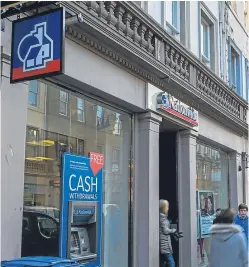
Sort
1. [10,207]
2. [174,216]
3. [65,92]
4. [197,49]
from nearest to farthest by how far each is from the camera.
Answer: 1. [10,207]
2. [65,92]
3. [174,216]
4. [197,49]

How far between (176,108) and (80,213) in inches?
163

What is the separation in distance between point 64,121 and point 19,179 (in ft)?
6.05

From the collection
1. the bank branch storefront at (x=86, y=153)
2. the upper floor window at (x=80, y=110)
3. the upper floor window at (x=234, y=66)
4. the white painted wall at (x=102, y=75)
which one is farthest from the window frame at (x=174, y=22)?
the upper floor window at (x=234, y=66)

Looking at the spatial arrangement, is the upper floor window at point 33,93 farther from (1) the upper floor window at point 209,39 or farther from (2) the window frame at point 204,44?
(1) the upper floor window at point 209,39

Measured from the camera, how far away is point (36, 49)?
214 inches

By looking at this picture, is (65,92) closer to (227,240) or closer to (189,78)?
(227,240)

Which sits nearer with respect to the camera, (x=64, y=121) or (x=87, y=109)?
(x=64, y=121)

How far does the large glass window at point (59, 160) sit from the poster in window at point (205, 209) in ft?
11.5

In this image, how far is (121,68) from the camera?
8.14 m

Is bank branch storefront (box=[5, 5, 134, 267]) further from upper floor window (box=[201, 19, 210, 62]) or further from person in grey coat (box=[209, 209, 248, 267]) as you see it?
upper floor window (box=[201, 19, 210, 62])

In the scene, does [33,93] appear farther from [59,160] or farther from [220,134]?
[220,134]

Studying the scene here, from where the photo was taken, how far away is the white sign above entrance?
9.08m

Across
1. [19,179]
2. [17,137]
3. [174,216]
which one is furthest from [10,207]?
[174,216]

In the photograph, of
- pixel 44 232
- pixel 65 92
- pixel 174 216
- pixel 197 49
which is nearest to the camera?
pixel 44 232
